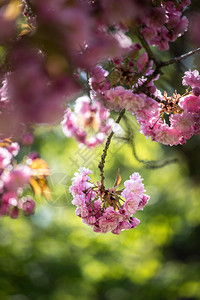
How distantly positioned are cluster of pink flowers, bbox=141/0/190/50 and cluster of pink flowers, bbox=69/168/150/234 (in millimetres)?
415

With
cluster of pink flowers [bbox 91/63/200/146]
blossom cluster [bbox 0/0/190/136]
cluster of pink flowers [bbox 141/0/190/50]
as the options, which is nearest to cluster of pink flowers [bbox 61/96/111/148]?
cluster of pink flowers [bbox 91/63/200/146]

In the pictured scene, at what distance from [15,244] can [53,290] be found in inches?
31.8

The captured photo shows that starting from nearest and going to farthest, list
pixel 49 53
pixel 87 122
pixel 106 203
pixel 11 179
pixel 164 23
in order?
1. pixel 49 53
2. pixel 164 23
3. pixel 106 203
4. pixel 11 179
5. pixel 87 122

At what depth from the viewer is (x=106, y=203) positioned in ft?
3.46

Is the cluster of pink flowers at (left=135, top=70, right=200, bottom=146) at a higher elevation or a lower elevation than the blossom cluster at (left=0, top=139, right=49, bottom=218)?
higher

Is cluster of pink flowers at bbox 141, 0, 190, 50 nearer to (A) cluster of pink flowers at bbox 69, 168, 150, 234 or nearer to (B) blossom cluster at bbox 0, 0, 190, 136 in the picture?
(B) blossom cluster at bbox 0, 0, 190, 136

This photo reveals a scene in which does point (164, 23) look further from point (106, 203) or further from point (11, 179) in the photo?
point (11, 179)

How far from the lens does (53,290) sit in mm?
4699

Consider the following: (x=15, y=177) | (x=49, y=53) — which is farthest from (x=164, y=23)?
(x=15, y=177)

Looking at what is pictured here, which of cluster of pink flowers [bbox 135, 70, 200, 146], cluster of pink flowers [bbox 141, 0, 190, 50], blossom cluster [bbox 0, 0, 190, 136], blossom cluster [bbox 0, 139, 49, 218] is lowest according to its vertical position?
blossom cluster [bbox 0, 139, 49, 218]

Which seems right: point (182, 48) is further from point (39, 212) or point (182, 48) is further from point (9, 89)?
point (39, 212)

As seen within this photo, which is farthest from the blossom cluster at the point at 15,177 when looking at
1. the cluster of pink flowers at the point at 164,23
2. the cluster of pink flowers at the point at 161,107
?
the cluster of pink flowers at the point at 164,23

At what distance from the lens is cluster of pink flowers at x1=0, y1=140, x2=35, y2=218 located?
1.17 metres

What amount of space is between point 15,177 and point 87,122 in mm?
346
